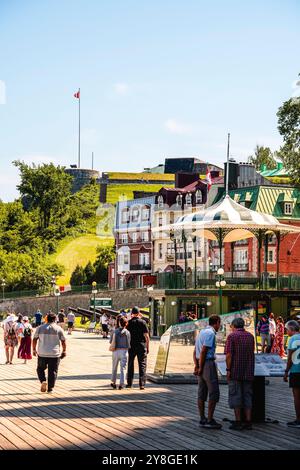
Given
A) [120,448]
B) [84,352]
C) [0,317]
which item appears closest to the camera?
[120,448]

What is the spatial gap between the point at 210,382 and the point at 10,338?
49.4 ft

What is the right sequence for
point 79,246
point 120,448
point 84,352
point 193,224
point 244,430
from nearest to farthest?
point 120,448 < point 244,430 < point 84,352 < point 193,224 < point 79,246

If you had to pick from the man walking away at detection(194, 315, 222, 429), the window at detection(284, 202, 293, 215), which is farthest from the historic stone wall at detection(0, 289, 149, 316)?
the man walking away at detection(194, 315, 222, 429)

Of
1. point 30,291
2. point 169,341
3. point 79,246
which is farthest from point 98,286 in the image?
point 169,341

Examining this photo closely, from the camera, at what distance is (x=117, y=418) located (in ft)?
51.2

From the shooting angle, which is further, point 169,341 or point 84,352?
point 84,352

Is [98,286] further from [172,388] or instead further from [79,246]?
[172,388]

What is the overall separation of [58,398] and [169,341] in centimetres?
452

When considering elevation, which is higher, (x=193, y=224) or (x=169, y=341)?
(x=193, y=224)

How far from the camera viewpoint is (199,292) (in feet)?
178

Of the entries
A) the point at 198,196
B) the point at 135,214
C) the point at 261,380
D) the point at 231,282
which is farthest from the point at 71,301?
the point at 261,380

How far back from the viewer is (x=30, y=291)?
348 feet

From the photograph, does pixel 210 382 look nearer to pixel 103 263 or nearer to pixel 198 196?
pixel 198 196

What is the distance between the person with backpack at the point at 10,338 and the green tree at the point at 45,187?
101792 millimetres
